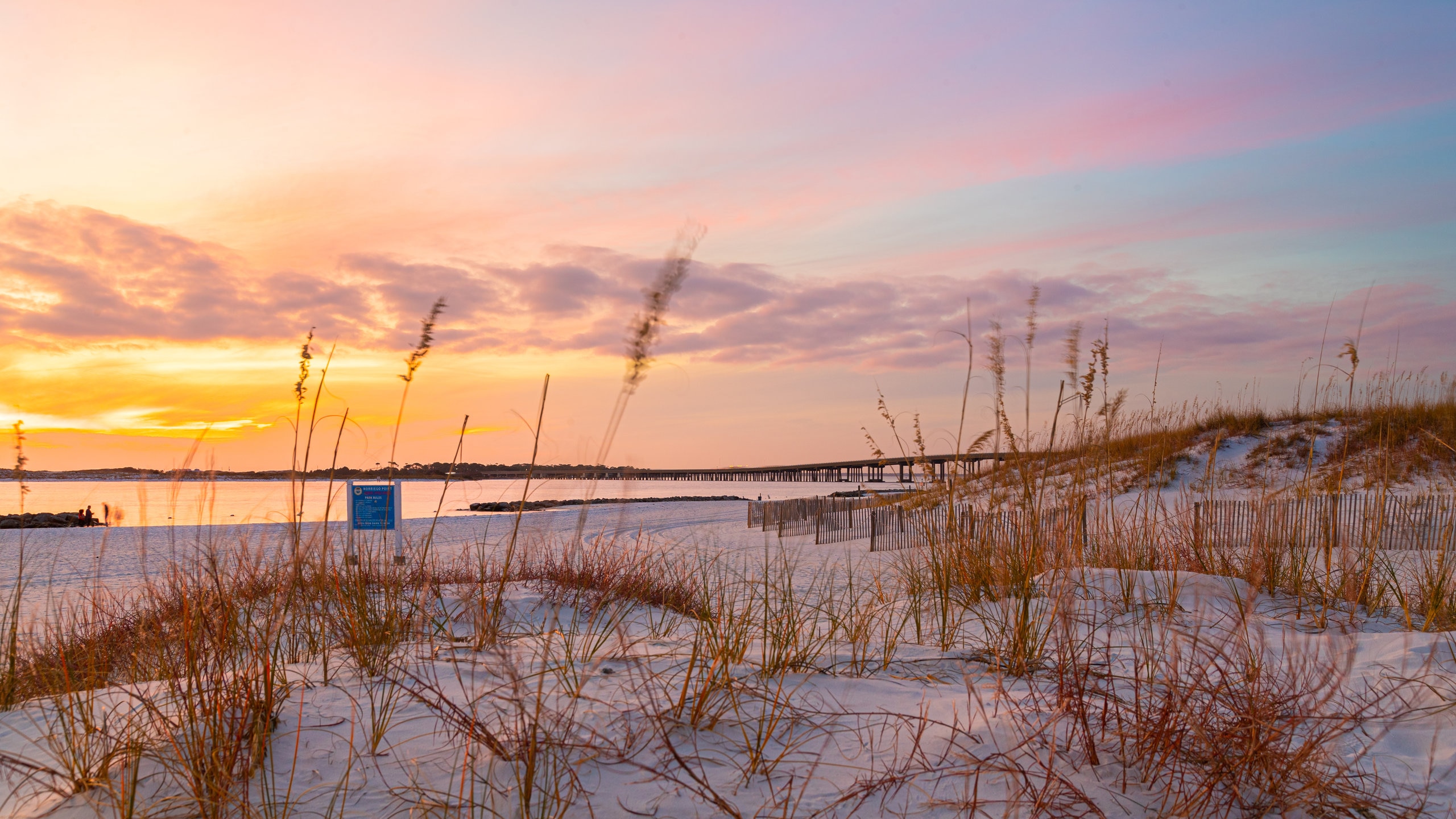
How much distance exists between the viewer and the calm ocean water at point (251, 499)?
11.8 ft

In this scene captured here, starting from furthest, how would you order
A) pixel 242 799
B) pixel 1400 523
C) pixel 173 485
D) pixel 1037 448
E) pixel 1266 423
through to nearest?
pixel 1266 423, pixel 1400 523, pixel 1037 448, pixel 173 485, pixel 242 799

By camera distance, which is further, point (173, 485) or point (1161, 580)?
point (1161, 580)

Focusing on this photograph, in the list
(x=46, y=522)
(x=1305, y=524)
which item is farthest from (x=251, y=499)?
(x=1305, y=524)

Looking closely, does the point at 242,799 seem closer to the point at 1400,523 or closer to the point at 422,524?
the point at 1400,523

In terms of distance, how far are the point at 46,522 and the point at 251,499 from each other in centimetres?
1649

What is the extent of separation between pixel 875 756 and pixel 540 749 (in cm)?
92

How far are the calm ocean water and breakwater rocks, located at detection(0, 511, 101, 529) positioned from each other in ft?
2.84

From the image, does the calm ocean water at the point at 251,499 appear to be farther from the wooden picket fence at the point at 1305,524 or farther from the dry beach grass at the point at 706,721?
the wooden picket fence at the point at 1305,524

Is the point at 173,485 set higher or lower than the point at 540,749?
higher

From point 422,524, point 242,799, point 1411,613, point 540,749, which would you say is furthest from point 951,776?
point 422,524

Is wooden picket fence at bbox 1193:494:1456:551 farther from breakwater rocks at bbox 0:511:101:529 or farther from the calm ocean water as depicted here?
breakwater rocks at bbox 0:511:101:529

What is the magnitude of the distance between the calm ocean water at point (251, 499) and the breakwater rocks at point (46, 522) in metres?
0.87

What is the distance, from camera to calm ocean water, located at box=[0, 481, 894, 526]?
358 centimetres

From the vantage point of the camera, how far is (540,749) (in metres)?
1.99
